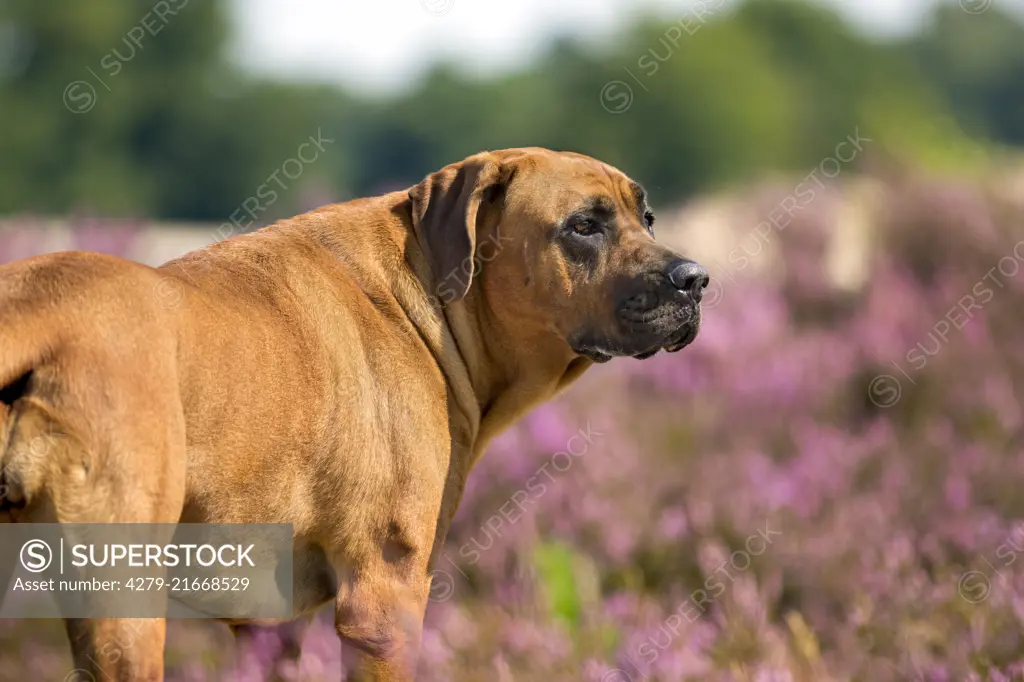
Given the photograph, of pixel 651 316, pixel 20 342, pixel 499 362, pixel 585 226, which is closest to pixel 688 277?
pixel 651 316

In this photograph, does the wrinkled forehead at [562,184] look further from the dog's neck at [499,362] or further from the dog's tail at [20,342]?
the dog's tail at [20,342]

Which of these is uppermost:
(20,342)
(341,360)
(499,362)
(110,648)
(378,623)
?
(20,342)

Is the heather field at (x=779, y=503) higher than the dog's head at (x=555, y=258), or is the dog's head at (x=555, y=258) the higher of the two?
the dog's head at (x=555, y=258)

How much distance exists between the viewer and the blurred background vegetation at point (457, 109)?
44.6 metres

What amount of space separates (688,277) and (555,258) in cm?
47

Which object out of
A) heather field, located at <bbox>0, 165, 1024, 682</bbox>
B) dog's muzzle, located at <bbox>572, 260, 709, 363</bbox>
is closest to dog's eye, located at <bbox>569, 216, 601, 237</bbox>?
dog's muzzle, located at <bbox>572, 260, 709, 363</bbox>

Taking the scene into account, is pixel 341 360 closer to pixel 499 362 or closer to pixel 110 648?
pixel 499 362

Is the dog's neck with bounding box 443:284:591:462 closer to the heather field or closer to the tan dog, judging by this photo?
the tan dog

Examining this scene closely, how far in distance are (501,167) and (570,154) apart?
1.41ft

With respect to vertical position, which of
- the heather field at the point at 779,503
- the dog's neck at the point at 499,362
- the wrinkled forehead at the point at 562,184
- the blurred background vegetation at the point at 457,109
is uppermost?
the wrinkled forehead at the point at 562,184

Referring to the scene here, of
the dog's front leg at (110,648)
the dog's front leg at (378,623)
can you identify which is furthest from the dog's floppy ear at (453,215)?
the dog's front leg at (110,648)

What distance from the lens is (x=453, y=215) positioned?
3760mm

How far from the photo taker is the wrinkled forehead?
3.88m

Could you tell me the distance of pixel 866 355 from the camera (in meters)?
7.89
